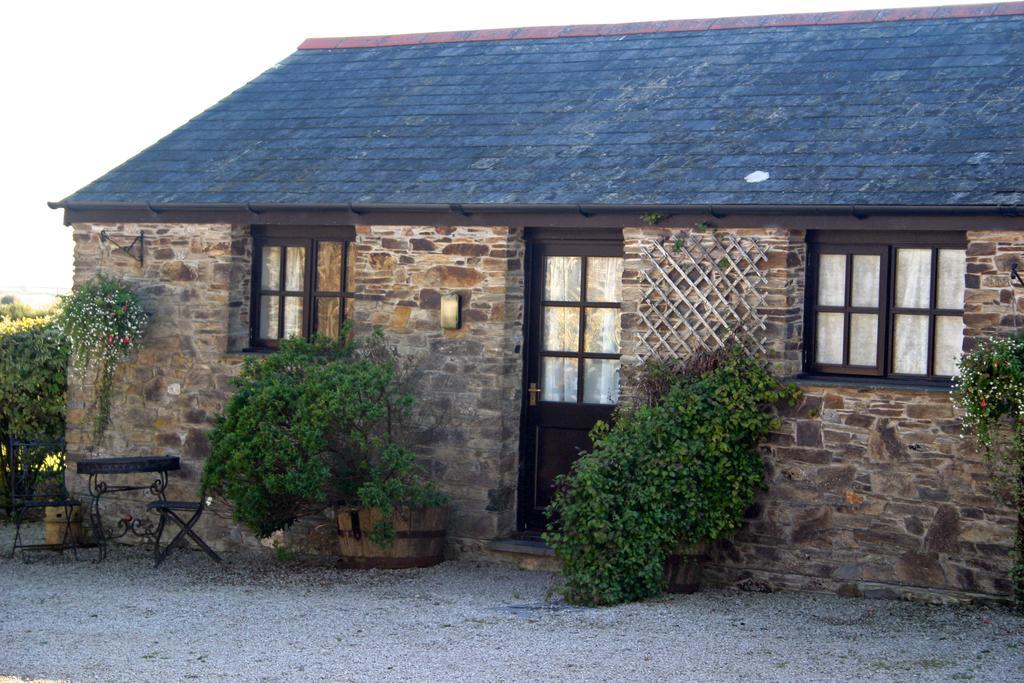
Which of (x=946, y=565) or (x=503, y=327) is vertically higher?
(x=503, y=327)

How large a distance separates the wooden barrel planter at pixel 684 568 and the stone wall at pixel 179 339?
4.26 meters

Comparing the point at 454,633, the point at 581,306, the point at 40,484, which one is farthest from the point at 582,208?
the point at 40,484

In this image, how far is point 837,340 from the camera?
10062 mm

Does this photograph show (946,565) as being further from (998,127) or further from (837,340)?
(998,127)

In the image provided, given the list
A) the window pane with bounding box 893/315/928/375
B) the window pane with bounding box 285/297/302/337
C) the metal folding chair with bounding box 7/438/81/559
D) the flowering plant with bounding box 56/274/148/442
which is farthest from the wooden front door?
the metal folding chair with bounding box 7/438/81/559

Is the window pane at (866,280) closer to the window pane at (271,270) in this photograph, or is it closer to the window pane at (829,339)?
the window pane at (829,339)

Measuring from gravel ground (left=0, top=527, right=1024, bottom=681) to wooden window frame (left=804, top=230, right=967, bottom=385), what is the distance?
1662 mm

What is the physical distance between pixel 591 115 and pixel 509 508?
138 inches

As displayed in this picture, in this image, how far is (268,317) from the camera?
1242 centimetres

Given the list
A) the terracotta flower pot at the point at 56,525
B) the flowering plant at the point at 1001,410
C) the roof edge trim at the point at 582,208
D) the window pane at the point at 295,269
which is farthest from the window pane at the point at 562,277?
the terracotta flower pot at the point at 56,525

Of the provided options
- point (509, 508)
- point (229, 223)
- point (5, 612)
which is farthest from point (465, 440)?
point (5, 612)

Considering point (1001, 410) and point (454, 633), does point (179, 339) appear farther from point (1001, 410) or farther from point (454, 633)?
point (1001, 410)

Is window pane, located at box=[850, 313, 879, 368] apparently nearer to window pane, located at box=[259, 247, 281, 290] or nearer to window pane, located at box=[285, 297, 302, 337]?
window pane, located at box=[285, 297, 302, 337]

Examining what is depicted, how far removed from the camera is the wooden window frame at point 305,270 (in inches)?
471
